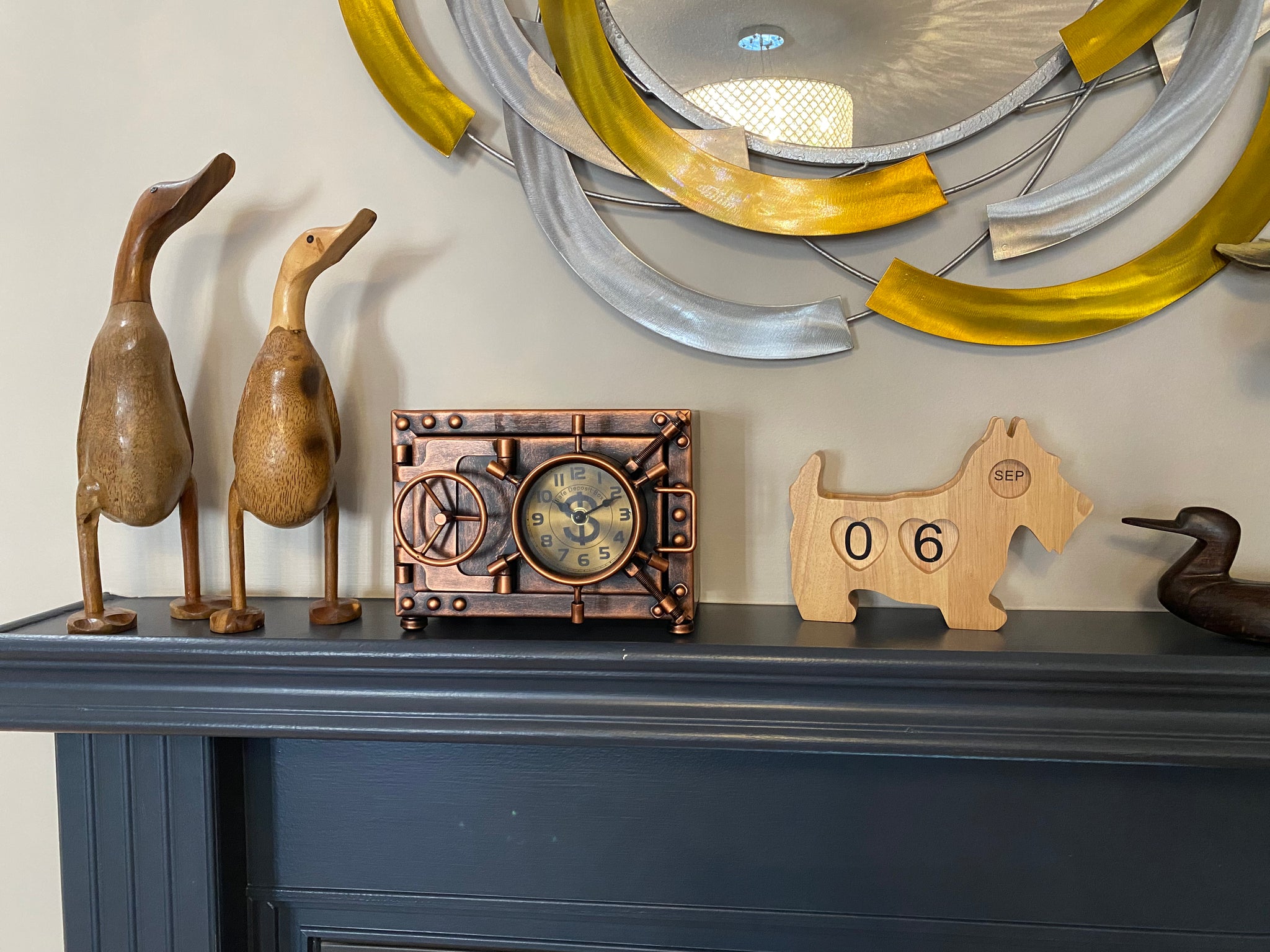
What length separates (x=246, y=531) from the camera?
90 centimetres

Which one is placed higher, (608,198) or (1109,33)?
(1109,33)

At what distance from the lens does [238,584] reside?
2.59 feet

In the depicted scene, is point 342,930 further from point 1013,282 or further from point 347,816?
point 1013,282

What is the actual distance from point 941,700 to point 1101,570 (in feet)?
0.83

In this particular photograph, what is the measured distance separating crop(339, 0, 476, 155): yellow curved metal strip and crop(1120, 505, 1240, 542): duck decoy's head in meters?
0.75

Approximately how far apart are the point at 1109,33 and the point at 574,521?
0.67 m

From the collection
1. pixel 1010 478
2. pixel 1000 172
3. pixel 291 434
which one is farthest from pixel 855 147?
pixel 291 434

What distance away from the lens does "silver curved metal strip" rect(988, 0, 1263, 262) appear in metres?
A: 0.76

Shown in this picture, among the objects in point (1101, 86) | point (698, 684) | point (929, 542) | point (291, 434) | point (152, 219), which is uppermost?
point (1101, 86)

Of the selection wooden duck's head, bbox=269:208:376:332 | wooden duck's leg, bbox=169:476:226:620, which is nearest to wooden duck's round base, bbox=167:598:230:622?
wooden duck's leg, bbox=169:476:226:620

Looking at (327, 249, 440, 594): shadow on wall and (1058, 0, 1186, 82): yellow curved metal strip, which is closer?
(1058, 0, 1186, 82): yellow curved metal strip

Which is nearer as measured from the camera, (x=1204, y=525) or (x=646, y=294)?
(x=1204, y=525)

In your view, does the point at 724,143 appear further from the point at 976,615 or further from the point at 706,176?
the point at 976,615

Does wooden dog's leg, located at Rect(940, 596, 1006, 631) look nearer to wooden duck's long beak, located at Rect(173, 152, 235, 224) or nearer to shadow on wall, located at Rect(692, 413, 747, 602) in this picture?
shadow on wall, located at Rect(692, 413, 747, 602)
